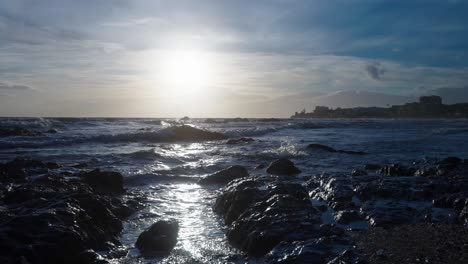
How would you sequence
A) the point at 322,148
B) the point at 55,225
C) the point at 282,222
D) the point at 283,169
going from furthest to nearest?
the point at 322,148, the point at 283,169, the point at 282,222, the point at 55,225

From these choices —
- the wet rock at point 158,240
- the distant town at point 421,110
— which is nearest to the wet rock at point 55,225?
the wet rock at point 158,240

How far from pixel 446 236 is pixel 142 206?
20.4 feet

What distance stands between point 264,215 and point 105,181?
564cm

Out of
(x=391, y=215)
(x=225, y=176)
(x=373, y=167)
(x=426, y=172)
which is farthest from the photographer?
(x=373, y=167)

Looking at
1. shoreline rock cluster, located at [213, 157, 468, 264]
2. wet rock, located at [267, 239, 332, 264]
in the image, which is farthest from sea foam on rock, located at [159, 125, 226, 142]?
wet rock, located at [267, 239, 332, 264]

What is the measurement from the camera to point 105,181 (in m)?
10.5

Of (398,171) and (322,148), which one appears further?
(322,148)

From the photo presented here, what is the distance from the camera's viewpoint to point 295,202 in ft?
24.3

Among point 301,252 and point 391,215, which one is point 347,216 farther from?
point 301,252

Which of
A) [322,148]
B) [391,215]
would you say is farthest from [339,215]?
[322,148]

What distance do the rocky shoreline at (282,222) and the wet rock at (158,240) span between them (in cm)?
2

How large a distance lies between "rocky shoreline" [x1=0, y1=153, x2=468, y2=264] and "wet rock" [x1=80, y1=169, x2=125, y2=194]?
83 mm

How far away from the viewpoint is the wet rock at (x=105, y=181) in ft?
33.6

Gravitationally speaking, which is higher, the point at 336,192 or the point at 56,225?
the point at 56,225
